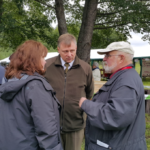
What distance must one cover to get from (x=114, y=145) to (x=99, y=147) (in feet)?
0.55

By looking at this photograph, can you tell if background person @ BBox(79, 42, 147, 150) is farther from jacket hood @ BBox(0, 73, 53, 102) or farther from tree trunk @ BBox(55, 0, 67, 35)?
tree trunk @ BBox(55, 0, 67, 35)

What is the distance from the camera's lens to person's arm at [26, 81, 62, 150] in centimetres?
159

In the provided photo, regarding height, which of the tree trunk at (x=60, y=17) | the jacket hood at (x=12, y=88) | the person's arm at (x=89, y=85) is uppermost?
the tree trunk at (x=60, y=17)

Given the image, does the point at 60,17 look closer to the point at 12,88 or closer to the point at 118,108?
the point at 12,88

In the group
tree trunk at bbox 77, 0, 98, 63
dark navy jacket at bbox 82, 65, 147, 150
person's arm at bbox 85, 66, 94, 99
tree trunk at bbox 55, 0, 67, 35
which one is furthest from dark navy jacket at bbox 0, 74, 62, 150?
tree trunk at bbox 55, 0, 67, 35

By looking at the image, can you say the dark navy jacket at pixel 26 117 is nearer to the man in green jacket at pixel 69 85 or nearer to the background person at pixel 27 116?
the background person at pixel 27 116

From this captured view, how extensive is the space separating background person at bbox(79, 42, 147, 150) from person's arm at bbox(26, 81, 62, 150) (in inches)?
13.7

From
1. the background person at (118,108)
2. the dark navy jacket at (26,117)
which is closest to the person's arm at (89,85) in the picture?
the background person at (118,108)

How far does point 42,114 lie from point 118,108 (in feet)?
2.03

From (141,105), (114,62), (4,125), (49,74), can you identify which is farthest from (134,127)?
(49,74)

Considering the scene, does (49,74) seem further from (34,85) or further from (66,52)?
(34,85)

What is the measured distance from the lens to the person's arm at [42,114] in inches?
62.8

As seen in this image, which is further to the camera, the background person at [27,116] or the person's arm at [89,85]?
the person's arm at [89,85]

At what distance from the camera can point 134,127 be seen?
1.77m
